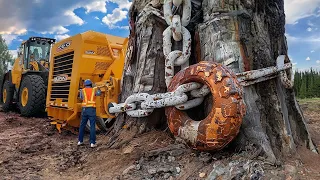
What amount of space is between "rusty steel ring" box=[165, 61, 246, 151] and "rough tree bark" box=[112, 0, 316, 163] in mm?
344

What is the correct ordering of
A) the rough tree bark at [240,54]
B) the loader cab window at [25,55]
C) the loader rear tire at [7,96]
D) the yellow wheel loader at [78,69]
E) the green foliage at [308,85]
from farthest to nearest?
the green foliage at [308,85], the loader rear tire at [7,96], the loader cab window at [25,55], the yellow wheel loader at [78,69], the rough tree bark at [240,54]

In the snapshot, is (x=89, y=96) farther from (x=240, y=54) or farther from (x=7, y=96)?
(x=7, y=96)

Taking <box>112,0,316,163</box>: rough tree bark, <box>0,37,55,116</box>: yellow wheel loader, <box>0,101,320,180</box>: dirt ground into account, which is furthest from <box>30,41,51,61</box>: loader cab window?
<box>112,0,316,163</box>: rough tree bark

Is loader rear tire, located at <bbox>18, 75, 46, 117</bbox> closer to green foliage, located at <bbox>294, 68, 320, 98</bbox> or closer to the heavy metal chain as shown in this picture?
the heavy metal chain

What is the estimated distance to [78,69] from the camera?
19.6 ft

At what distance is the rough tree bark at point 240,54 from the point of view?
10.7 feet

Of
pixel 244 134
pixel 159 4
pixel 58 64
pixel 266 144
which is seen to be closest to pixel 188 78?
pixel 244 134

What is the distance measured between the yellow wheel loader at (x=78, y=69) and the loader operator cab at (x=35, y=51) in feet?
16.8

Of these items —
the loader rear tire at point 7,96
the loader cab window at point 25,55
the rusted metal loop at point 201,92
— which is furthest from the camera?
the loader rear tire at point 7,96

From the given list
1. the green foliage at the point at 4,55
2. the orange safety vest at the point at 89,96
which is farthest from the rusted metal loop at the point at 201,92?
the green foliage at the point at 4,55

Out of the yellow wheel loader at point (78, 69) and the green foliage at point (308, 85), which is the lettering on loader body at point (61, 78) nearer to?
the yellow wheel loader at point (78, 69)

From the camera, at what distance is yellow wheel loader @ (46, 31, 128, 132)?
5941 mm

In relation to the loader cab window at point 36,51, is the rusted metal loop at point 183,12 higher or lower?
lower

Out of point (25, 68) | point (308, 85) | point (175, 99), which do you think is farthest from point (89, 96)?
point (308, 85)
